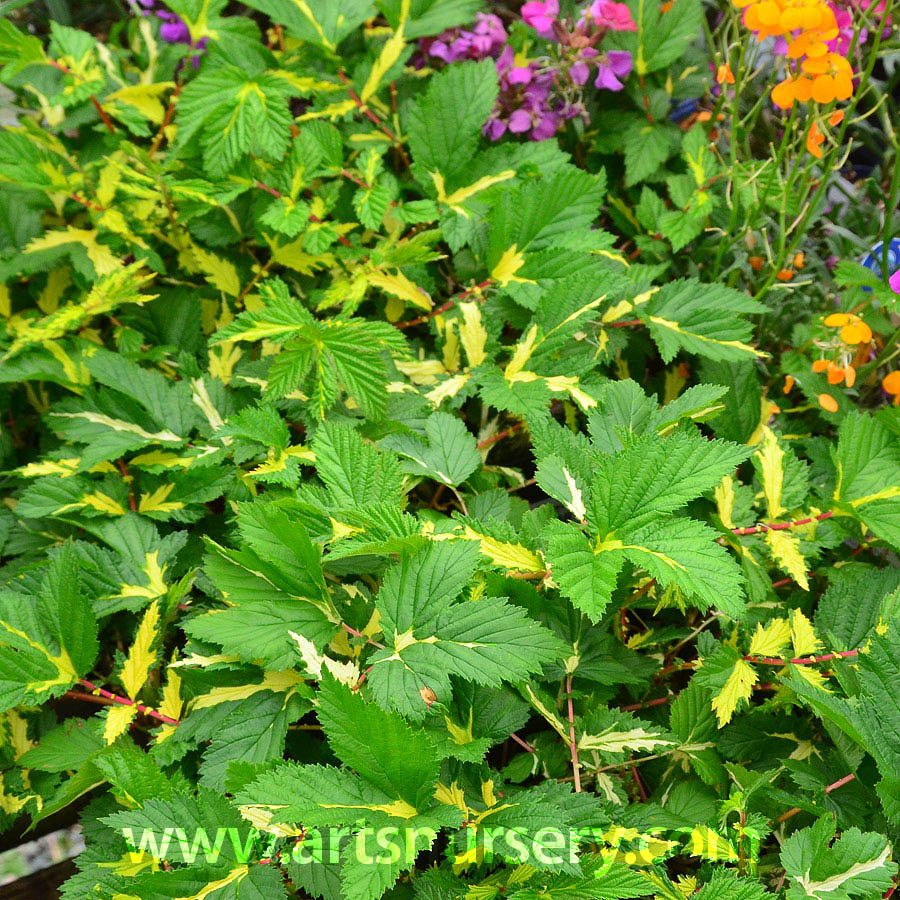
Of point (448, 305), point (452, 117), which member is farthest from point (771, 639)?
point (452, 117)

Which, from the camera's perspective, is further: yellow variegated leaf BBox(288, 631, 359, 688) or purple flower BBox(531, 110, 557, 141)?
purple flower BBox(531, 110, 557, 141)

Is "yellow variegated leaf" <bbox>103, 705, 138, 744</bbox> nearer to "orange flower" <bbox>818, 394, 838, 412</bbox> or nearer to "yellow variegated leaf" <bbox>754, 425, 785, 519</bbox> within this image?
"yellow variegated leaf" <bbox>754, 425, 785, 519</bbox>

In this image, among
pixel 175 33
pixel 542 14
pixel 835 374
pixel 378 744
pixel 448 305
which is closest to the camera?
pixel 378 744

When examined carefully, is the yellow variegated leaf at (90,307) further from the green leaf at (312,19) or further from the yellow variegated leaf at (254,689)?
the yellow variegated leaf at (254,689)

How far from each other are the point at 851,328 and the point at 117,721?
1118mm

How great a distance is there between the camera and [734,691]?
87 cm

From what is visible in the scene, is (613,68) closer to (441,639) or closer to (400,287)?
(400,287)

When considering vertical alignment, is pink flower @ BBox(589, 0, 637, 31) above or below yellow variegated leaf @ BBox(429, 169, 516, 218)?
above

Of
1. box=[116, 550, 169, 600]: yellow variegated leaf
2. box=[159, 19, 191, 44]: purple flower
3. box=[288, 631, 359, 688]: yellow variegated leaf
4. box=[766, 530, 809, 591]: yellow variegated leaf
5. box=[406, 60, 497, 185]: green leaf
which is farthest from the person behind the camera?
box=[159, 19, 191, 44]: purple flower

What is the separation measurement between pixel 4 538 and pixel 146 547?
31cm

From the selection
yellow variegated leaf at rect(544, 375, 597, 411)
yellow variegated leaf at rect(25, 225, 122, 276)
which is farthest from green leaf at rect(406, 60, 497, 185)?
yellow variegated leaf at rect(25, 225, 122, 276)

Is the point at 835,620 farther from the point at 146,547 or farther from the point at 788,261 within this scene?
the point at 146,547

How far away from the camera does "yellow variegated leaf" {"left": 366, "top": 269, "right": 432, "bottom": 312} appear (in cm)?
124

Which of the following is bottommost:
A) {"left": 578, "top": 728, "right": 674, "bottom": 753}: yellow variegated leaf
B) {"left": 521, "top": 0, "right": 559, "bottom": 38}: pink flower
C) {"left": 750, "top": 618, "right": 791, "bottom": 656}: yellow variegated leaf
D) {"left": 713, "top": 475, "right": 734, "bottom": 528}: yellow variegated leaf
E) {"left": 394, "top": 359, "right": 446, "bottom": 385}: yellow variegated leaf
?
{"left": 578, "top": 728, "right": 674, "bottom": 753}: yellow variegated leaf
